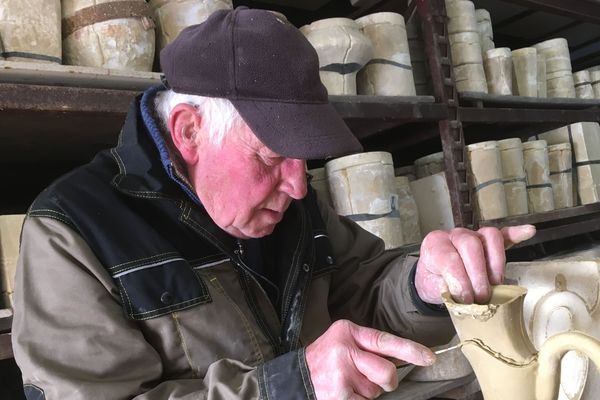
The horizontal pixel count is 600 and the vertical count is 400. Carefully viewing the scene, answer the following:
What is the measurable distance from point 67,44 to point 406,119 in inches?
43.1

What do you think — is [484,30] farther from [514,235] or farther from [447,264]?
[447,264]

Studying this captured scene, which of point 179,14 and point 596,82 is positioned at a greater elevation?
point 179,14

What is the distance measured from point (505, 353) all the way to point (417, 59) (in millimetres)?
1701

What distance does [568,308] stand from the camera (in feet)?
3.28

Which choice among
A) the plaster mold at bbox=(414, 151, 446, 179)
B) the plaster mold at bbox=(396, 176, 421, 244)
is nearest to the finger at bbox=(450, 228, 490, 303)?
the plaster mold at bbox=(396, 176, 421, 244)

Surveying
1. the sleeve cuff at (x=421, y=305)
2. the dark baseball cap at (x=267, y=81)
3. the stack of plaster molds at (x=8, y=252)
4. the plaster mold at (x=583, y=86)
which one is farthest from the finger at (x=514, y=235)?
the plaster mold at (x=583, y=86)

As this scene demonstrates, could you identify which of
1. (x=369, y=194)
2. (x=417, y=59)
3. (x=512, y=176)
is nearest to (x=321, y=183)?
(x=369, y=194)

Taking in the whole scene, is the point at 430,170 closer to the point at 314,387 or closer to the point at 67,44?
the point at 67,44

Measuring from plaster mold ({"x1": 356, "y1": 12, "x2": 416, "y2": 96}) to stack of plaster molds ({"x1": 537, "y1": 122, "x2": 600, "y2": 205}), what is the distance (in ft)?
3.72

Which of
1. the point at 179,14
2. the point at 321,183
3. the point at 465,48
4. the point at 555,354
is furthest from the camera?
the point at 465,48

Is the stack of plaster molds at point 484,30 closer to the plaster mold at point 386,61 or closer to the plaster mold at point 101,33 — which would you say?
the plaster mold at point 386,61

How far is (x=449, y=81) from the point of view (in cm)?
205

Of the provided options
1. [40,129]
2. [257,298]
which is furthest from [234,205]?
[40,129]

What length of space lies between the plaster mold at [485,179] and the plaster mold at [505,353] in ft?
4.63
